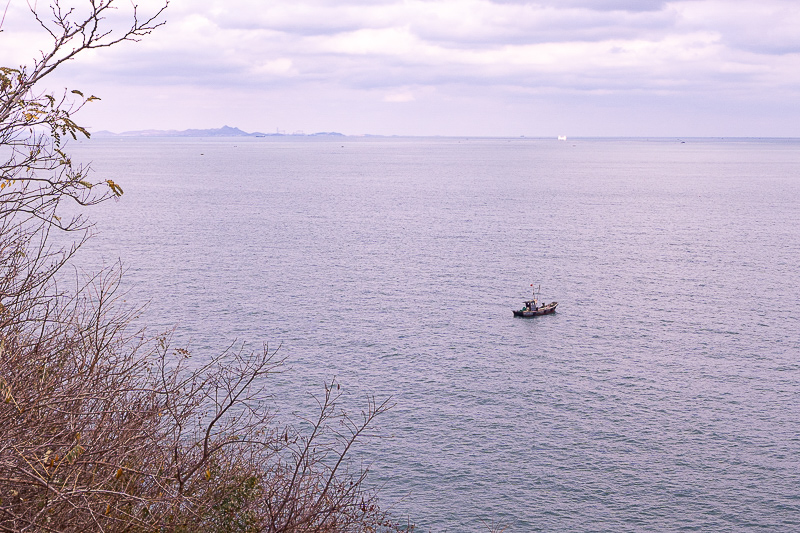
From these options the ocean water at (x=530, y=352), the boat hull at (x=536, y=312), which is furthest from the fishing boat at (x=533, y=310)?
the ocean water at (x=530, y=352)

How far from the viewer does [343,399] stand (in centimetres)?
6819

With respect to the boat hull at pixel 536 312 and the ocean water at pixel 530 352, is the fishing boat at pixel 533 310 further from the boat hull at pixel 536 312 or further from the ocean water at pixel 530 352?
the ocean water at pixel 530 352

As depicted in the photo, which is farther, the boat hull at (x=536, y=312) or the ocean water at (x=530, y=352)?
the boat hull at (x=536, y=312)

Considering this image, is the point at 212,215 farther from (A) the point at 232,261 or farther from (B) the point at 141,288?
(B) the point at 141,288

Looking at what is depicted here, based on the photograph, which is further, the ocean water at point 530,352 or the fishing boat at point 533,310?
the fishing boat at point 533,310

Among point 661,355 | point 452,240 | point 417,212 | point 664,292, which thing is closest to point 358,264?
point 452,240

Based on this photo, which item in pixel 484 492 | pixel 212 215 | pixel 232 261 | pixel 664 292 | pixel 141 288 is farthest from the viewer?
pixel 212 215

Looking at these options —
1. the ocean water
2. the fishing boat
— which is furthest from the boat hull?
the ocean water

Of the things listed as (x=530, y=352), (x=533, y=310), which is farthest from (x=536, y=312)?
(x=530, y=352)

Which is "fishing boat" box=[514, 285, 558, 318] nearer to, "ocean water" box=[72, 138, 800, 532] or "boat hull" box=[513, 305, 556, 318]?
"boat hull" box=[513, 305, 556, 318]

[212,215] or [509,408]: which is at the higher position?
[212,215]

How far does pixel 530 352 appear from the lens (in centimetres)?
8388

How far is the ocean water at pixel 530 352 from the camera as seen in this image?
55281 mm

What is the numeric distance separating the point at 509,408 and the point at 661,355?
78.7ft
